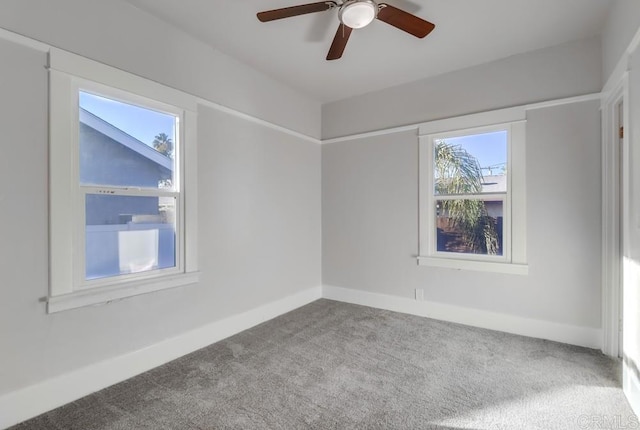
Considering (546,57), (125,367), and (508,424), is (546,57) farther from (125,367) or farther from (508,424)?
(125,367)

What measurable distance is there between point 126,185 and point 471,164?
3262 millimetres

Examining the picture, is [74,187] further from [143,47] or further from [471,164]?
[471,164]

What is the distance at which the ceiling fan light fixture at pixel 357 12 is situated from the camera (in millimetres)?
1836

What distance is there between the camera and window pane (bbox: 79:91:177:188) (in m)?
2.10

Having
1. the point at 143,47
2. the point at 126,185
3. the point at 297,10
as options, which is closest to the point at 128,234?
the point at 126,185

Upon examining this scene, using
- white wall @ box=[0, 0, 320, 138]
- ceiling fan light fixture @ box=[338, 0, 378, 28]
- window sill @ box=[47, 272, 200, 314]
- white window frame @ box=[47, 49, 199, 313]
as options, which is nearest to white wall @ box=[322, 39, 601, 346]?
white wall @ box=[0, 0, 320, 138]

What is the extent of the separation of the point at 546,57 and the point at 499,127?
2.31ft

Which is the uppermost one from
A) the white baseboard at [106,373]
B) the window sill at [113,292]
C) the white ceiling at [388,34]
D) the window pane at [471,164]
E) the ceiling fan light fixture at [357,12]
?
the white ceiling at [388,34]

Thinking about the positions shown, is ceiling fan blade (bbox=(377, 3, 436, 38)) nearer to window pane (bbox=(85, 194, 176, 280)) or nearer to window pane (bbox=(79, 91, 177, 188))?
window pane (bbox=(79, 91, 177, 188))

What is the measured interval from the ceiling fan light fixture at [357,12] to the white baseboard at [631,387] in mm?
2695

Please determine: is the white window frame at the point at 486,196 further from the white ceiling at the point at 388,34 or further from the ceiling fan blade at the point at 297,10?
the ceiling fan blade at the point at 297,10

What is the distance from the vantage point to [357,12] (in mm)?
1888

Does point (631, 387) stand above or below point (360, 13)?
below

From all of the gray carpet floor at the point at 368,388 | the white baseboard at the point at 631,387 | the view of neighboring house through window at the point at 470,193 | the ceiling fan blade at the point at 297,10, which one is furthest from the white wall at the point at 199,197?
the white baseboard at the point at 631,387
